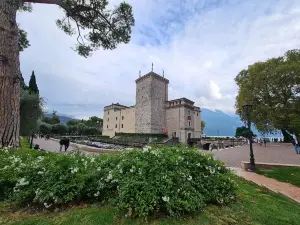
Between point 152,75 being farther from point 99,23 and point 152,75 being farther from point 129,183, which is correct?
point 129,183

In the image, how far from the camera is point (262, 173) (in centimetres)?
790

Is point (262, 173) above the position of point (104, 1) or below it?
below

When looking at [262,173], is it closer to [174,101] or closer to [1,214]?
[1,214]

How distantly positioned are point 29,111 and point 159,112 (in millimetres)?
32347

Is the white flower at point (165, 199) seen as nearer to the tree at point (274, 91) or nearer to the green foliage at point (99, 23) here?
the green foliage at point (99, 23)

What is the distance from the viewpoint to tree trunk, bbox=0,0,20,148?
14.0 ft

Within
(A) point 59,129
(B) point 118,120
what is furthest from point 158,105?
(A) point 59,129

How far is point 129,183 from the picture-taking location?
7.91 feet

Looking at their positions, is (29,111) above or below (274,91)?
below

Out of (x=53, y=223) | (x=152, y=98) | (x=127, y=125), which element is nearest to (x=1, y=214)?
(x=53, y=223)

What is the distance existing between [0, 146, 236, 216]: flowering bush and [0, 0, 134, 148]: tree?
1576mm

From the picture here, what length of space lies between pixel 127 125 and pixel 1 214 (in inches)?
1784

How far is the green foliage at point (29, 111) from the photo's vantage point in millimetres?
11297

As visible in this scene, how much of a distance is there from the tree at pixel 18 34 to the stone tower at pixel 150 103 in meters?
32.9
